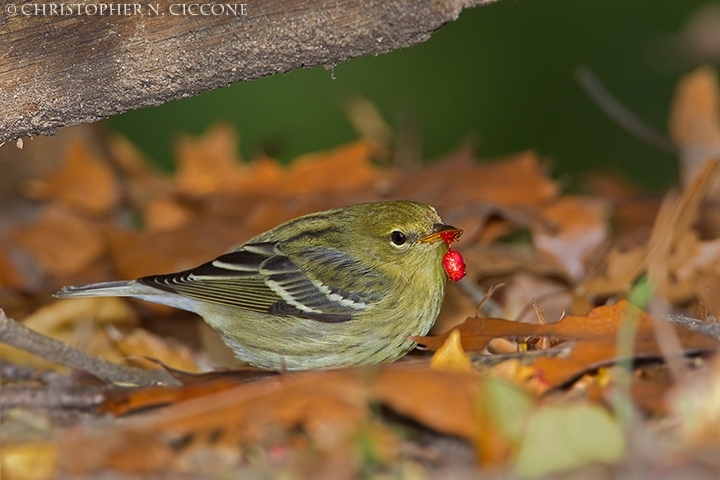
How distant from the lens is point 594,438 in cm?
226

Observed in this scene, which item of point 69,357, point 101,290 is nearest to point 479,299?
point 101,290

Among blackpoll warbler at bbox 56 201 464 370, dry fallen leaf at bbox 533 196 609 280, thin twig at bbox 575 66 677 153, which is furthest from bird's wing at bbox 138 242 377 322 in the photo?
thin twig at bbox 575 66 677 153

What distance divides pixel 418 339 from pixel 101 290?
1.76m

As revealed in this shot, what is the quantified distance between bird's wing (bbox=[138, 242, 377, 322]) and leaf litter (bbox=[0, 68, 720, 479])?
15.3 inches

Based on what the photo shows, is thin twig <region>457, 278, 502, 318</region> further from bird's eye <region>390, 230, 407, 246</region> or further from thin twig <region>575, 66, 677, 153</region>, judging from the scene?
thin twig <region>575, 66, 677, 153</region>

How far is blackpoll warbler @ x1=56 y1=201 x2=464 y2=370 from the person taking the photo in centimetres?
400

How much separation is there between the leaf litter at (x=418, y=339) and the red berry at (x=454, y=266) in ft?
0.95

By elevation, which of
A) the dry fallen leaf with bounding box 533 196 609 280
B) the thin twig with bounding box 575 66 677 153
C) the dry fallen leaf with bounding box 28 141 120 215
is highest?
the thin twig with bounding box 575 66 677 153

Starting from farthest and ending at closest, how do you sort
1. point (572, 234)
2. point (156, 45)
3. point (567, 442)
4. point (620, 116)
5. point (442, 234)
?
point (572, 234), point (620, 116), point (442, 234), point (156, 45), point (567, 442)

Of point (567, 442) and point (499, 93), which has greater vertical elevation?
point (499, 93)

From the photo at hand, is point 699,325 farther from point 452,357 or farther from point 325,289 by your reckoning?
point 325,289

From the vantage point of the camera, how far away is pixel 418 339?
126 inches

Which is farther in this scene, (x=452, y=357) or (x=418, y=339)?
(x=418, y=339)

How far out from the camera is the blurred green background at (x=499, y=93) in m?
8.29
